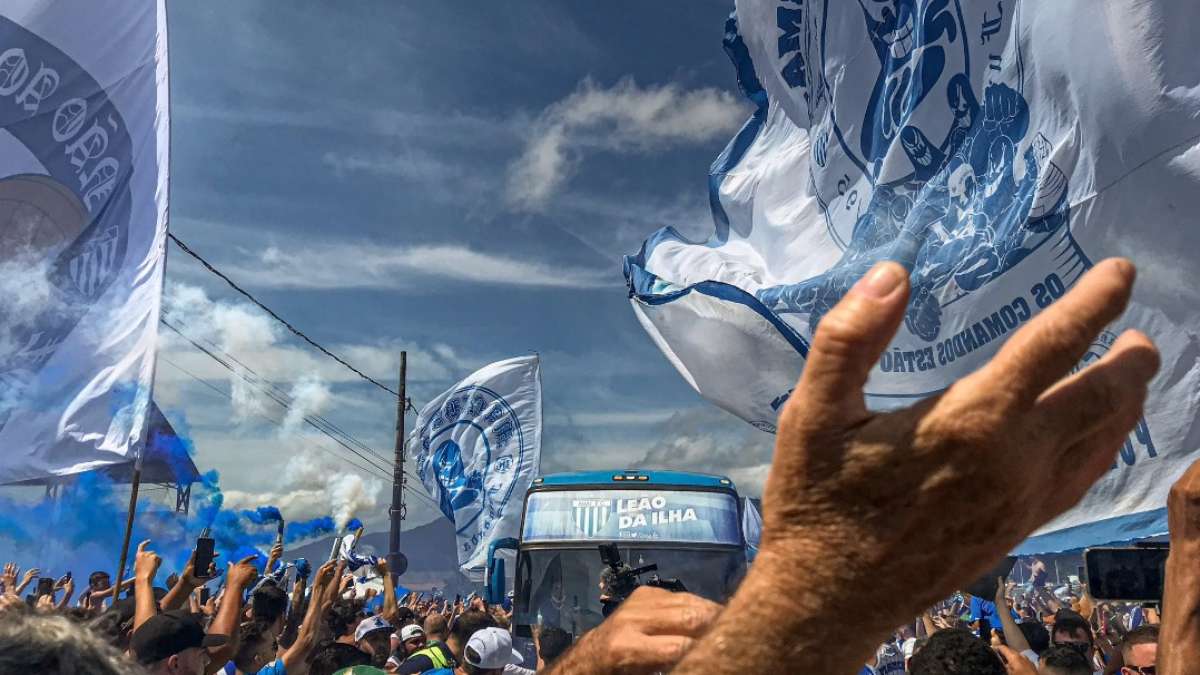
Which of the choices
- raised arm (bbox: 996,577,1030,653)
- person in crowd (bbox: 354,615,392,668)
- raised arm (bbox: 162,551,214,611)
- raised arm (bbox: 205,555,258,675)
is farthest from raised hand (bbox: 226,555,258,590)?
raised arm (bbox: 996,577,1030,653)

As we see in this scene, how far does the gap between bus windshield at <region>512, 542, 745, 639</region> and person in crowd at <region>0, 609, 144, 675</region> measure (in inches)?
341

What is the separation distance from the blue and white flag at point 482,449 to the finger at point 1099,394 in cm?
1731

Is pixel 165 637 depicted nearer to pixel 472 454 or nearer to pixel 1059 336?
pixel 1059 336

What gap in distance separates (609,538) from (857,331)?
955cm

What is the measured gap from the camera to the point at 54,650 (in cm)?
141

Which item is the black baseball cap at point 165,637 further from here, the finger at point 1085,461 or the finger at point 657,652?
the finger at point 1085,461

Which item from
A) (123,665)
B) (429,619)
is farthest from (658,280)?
(123,665)

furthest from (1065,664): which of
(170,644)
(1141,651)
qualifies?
(170,644)

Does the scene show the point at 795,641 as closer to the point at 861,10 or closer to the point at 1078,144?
the point at 1078,144

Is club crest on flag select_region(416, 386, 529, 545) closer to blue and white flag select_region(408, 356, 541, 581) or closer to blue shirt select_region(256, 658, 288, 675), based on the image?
blue and white flag select_region(408, 356, 541, 581)

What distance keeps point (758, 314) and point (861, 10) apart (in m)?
2.88

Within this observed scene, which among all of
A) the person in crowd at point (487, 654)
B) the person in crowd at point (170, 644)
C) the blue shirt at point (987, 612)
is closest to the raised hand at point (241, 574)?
the person in crowd at point (170, 644)

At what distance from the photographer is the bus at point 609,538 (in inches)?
391

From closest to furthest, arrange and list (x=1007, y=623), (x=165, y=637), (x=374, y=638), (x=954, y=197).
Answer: (x=165, y=637), (x=1007, y=623), (x=954, y=197), (x=374, y=638)
